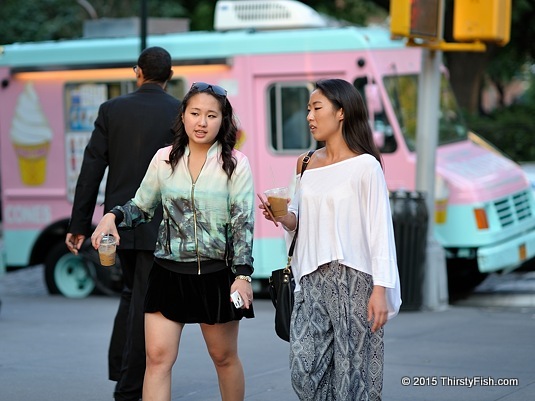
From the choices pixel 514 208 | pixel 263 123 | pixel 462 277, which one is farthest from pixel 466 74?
pixel 263 123

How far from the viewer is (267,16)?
11906 mm

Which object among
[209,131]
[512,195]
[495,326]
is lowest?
[495,326]

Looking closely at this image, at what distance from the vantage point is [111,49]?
479 inches

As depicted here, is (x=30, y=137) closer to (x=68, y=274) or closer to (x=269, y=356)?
(x=68, y=274)

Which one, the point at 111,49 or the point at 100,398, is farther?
the point at 111,49

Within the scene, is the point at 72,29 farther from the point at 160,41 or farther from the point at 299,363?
the point at 299,363

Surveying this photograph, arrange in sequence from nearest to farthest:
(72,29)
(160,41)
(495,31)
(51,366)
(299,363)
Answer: (299,363) → (51,366) → (495,31) → (160,41) → (72,29)

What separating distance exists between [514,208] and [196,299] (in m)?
6.96

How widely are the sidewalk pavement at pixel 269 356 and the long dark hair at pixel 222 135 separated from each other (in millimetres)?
2057

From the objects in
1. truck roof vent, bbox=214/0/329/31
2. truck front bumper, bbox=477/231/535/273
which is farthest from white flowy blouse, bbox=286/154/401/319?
truck roof vent, bbox=214/0/329/31

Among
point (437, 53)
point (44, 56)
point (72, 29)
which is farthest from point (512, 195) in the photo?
point (72, 29)

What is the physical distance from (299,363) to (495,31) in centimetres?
629

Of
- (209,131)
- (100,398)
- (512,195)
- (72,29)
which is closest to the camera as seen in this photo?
(209,131)

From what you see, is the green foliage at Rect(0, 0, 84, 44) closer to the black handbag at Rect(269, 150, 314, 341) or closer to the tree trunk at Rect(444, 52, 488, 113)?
the tree trunk at Rect(444, 52, 488, 113)
